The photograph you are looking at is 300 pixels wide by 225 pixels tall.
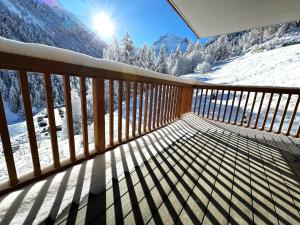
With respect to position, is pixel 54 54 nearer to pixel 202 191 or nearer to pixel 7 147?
pixel 7 147

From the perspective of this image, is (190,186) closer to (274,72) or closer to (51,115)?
(51,115)

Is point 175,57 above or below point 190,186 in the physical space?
above

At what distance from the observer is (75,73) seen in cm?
121

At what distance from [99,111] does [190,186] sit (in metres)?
1.11

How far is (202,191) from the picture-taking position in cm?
125

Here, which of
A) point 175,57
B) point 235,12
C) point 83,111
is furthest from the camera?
point 175,57

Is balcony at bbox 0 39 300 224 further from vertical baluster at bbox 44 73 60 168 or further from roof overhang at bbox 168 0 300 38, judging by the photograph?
roof overhang at bbox 168 0 300 38

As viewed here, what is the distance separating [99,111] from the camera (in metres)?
1.56

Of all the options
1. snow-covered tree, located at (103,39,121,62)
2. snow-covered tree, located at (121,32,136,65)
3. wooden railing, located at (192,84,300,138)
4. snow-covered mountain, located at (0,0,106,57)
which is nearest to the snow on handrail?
wooden railing, located at (192,84,300,138)

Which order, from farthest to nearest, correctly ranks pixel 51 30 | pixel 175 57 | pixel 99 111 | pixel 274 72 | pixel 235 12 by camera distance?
pixel 51 30 < pixel 175 57 < pixel 274 72 < pixel 235 12 < pixel 99 111

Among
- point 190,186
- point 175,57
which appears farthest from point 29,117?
point 175,57

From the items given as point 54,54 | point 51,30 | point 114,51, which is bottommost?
point 54,54

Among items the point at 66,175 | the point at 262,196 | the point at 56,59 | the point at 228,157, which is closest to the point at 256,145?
the point at 228,157

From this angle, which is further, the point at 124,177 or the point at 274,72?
the point at 274,72
